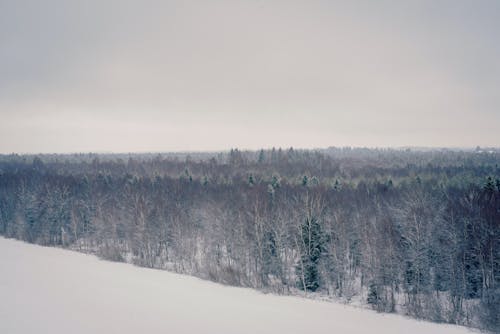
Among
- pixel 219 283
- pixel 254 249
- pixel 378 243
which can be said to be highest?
pixel 378 243

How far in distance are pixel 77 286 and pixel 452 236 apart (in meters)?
35.0

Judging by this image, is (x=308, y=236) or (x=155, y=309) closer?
(x=155, y=309)

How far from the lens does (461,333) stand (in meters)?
21.9

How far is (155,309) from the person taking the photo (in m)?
25.3

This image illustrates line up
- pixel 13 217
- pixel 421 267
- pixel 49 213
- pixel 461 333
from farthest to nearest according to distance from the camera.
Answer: pixel 13 217, pixel 49 213, pixel 421 267, pixel 461 333

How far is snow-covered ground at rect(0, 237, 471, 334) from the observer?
22.1 m

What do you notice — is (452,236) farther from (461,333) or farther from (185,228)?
(185,228)

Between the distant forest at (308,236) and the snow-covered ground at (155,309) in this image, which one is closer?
the snow-covered ground at (155,309)

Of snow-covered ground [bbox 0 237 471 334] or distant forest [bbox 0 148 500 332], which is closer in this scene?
snow-covered ground [bbox 0 237 471 334]

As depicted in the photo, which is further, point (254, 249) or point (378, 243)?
point (254, 249)

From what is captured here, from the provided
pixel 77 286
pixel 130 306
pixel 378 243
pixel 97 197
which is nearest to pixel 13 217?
pixel 97 197

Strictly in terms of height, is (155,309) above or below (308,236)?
below

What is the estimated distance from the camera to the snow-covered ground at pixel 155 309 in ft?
72.5

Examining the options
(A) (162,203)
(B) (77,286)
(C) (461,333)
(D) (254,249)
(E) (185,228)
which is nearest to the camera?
(C) (461,333)
